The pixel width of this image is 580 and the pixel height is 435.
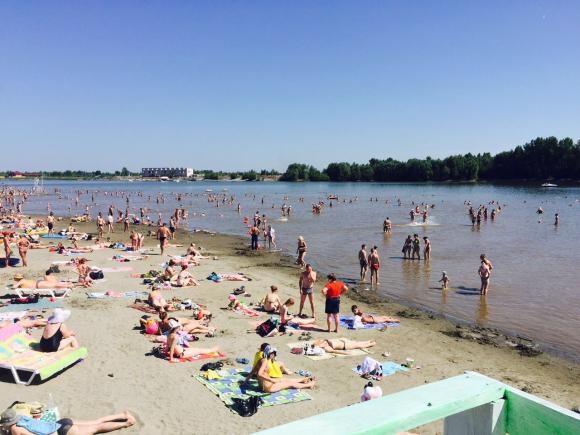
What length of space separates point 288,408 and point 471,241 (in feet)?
80.6

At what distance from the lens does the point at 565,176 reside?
117250mm

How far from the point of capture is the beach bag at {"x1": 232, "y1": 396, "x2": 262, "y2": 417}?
729 cm

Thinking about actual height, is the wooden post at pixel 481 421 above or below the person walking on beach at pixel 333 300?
above

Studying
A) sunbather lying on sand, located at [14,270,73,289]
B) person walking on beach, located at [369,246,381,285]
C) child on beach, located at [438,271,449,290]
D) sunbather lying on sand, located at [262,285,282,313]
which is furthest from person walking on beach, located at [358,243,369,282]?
sunbather lying on sand, located at [14,270,73,289]

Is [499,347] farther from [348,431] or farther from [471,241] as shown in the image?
[471,241]

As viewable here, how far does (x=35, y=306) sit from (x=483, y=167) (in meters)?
138

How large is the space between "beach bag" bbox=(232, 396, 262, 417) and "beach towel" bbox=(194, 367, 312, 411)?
0.21 m

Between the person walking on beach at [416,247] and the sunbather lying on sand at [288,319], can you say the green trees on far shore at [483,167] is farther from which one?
the sunbather lying on sand at [288,319]

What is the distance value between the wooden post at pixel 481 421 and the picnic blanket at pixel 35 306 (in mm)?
12847

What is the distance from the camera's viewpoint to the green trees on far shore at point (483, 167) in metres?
116

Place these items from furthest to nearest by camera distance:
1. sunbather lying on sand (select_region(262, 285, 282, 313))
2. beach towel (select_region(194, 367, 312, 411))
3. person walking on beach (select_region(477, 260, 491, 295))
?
person walking on beach (select_region(477, 260, 491, 295)) → sunbather lying on sand (select_region(262, 285, 282, 313)) → beach towel (select_region(194, 367, 312, 411))

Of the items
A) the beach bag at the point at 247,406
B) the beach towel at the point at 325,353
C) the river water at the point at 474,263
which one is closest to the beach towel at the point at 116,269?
the river water at the point at 474,263

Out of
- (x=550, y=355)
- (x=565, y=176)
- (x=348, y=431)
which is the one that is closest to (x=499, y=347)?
(x=550, y=355)

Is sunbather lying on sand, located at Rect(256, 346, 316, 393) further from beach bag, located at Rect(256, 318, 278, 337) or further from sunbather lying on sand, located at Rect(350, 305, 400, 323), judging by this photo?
sunbather lying on sand, located at Rect(350, 305, 400, 323)
